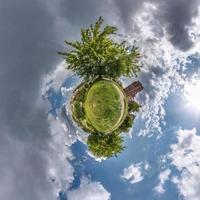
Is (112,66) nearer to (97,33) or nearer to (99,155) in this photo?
(97,33)

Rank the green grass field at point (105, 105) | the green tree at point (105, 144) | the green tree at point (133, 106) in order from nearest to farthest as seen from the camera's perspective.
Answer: the green grass field at point (105, 105) < the green tree at point (133, 106) < the green tree at point (105, 144)

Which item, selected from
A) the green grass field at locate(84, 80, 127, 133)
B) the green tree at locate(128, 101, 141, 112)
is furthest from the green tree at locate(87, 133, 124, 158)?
the green grass field at locate(84, 80, 127, 133)

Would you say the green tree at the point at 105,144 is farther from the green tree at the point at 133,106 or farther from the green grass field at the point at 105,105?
the green grass field at the point at 105,105

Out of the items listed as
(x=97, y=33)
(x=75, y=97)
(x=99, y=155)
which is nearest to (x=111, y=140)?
(x=99, y=155)

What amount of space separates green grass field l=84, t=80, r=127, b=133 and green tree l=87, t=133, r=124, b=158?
146 inches

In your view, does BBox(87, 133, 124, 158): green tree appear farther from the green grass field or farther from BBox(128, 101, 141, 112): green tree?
the green grass field

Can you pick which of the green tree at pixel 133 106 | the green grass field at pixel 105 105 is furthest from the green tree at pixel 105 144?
the green grass field at pixel 105 105

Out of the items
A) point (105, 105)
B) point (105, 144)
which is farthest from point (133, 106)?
point (105, 105)

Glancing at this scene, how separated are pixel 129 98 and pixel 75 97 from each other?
215 inches

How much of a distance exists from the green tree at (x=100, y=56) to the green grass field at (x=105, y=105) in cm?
192

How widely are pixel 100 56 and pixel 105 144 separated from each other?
9.40 metres

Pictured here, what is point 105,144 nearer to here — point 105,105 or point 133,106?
point 133,106

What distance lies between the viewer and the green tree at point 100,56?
51.2 metres

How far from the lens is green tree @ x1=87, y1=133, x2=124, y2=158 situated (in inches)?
2168
